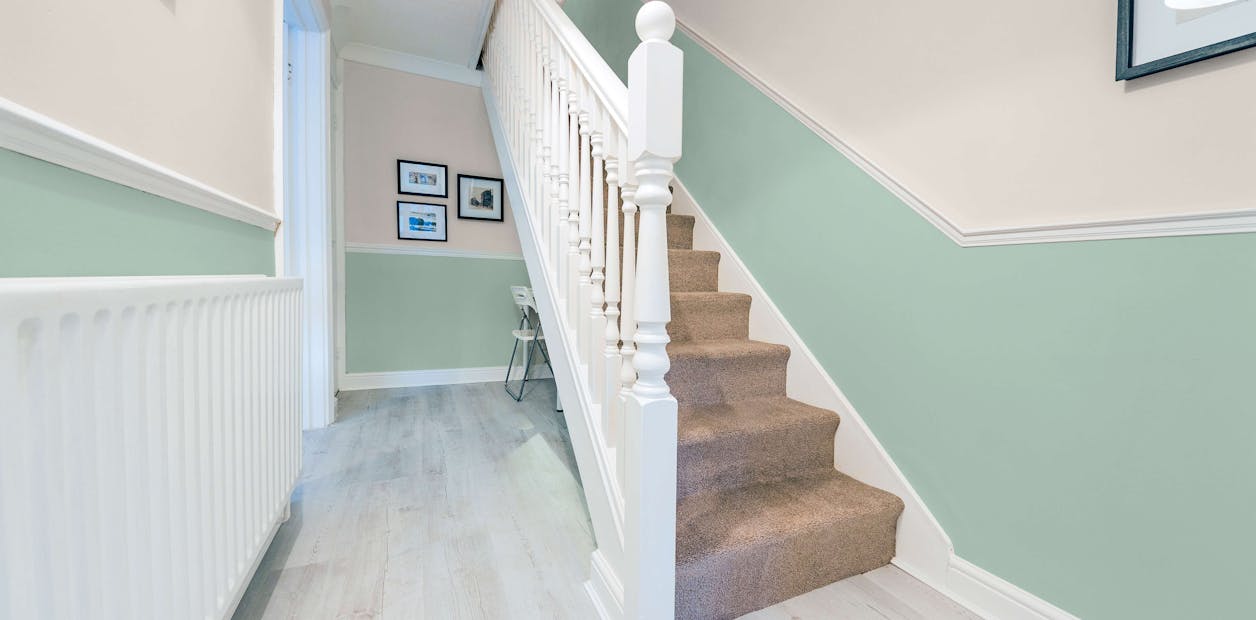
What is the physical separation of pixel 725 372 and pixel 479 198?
2641mm

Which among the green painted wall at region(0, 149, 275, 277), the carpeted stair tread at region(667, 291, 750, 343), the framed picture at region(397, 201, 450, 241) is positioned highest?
the framed picture at region(397, 201, 450, 241)

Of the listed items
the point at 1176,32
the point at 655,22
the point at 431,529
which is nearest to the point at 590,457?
the point at 431,529

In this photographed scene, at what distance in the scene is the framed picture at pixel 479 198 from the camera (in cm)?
353

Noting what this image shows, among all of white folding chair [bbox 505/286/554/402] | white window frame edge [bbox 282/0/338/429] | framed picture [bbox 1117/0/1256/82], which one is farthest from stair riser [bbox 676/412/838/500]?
white window frame edge [bbox 282/0/338/429]

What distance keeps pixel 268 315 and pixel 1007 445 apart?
6.19ft

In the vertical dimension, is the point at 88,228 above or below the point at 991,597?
above

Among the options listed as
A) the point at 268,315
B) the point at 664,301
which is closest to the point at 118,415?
the point at 268,315

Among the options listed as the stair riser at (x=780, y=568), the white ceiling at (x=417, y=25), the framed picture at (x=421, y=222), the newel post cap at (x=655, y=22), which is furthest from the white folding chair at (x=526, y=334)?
the newel post cap at (x=655, y=22)

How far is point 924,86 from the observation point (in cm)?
139

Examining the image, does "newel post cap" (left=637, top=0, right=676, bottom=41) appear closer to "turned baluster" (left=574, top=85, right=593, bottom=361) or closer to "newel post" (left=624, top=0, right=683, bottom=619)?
"newel post" (left=624, top=0, right=683, bottom=619)

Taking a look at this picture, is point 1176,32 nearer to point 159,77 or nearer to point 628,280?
point 628,280

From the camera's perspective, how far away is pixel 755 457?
146 cm

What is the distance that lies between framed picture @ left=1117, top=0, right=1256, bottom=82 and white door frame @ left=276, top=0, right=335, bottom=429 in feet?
9.93

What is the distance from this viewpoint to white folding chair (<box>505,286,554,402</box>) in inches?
126
